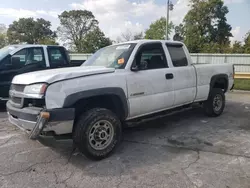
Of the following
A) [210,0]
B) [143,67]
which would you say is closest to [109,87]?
[143,67]

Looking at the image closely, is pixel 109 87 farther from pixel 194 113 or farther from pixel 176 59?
pixel 194 113

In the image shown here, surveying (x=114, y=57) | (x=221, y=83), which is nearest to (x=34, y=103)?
(x=114, y=57)

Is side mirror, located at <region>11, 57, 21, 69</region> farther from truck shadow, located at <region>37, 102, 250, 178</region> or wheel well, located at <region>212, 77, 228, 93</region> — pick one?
wheel well, located at <region>212, 77, 228, 93</region>

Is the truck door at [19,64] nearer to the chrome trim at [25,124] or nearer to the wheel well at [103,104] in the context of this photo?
the chrome trim at [25,124]

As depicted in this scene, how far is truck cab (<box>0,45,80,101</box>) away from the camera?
6746mm

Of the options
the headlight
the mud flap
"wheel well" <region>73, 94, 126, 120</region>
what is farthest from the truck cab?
the mud flap

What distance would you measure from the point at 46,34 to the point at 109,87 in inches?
2509

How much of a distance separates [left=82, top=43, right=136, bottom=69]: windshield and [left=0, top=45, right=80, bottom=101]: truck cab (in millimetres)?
2991

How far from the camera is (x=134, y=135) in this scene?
495 centimetres

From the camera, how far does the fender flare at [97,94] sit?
335 cm

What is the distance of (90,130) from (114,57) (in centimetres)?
153

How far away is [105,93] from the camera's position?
369 centimetres

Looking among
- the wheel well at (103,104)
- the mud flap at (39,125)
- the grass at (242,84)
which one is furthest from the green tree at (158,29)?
the mud flap at (39,125)

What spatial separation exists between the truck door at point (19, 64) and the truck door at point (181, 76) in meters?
4.26
